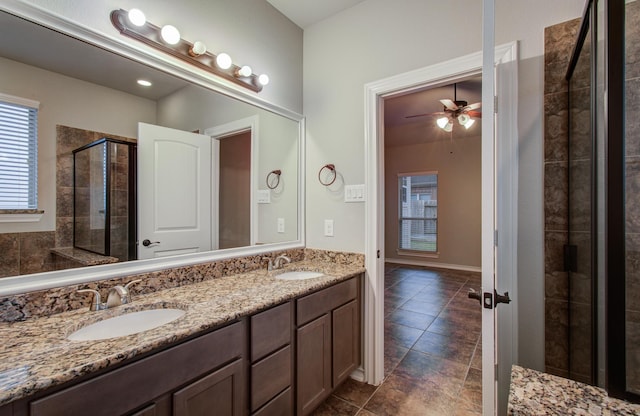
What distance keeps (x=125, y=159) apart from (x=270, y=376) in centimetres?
130

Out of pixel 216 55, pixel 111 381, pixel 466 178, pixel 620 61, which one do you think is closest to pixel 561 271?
pixel 620 61

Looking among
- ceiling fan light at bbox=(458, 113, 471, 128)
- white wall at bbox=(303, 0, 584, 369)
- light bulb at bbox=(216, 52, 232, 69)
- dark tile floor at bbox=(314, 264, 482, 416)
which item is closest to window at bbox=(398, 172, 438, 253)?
dark tile floor at bbox=(314, 264, 482, 416)

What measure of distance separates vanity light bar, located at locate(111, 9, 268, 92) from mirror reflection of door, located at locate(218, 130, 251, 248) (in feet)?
1.17

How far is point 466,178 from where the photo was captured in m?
5.71

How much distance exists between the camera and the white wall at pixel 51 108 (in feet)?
3.69

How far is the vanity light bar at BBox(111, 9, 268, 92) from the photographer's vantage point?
1349 mm

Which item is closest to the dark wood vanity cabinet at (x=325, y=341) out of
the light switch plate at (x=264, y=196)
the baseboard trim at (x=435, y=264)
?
the light switch plate at (x=264, y=196)

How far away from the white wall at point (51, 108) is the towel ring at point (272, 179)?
105 centimetres

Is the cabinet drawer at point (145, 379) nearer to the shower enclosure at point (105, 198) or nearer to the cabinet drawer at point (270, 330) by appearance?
the cabinet drawer at point (270, 330)

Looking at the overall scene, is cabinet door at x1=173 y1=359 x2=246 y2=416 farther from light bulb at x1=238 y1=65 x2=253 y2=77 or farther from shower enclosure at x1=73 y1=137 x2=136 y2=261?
light bulb at x1=238 y1=65 x2=253 y2=77

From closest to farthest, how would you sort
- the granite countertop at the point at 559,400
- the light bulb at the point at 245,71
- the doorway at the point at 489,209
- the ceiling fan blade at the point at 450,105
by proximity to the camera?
the granite countertop at the point at 559,400
the doorway at the point at 489,209
the light bulb at the point at 245,71
the ceiling fan blade at the point at 450,105

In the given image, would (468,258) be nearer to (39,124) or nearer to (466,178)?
(466,178)

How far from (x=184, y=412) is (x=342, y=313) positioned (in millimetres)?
1080

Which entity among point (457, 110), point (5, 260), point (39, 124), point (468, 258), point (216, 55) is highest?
point (457, 110)
